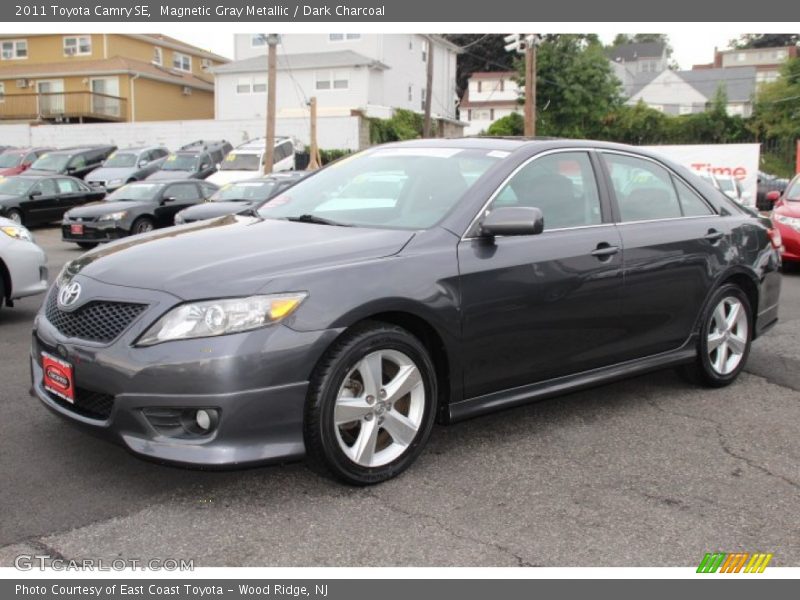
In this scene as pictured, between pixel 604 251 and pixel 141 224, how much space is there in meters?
13.1

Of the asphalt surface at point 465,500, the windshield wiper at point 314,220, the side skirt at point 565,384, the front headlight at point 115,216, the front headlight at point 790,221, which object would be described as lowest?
the asphalt surface at point 465,500

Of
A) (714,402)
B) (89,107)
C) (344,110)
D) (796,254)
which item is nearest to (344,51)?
(344,110)

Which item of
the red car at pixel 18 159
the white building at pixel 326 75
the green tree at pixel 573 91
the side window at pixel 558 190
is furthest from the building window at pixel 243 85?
the side window at pixel 558 190

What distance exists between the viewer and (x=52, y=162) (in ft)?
91.2

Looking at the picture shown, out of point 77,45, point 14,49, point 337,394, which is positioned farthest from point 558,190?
point 14,49

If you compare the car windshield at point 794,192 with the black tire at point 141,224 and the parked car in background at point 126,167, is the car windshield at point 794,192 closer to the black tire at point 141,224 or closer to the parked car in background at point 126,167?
the black tire at point 141,224

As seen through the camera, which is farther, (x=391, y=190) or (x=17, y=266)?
(x=17, y=266)

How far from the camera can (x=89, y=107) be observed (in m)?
Result: 43.1

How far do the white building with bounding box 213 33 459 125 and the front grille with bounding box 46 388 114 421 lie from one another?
35.6 metres

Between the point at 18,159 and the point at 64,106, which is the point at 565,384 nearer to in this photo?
the point at 18,159

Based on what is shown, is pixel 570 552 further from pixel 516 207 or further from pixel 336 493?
pixel 516 207

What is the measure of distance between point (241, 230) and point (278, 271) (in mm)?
844

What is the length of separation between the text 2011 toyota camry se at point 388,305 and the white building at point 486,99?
68.8m

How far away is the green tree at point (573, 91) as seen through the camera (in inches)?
1829
